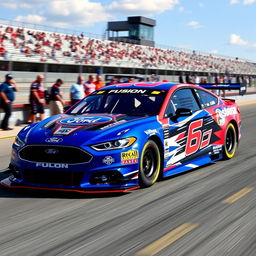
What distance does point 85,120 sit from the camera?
646 cm

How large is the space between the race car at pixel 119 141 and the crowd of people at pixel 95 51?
10.3 metres

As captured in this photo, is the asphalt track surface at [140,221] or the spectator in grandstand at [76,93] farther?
the spectator in grandstand at [76,93]

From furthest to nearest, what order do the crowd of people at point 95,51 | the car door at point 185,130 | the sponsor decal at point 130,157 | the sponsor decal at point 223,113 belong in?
the crowd of people at point 95,51, the sponsor decal at point 223,113, the car door at point 185,130, the sponsor decal at point 130,157

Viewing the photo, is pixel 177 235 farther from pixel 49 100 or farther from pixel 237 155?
pixel 49 100

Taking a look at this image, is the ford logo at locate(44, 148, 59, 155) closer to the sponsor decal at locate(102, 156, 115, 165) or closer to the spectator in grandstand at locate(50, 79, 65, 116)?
the sponsor decal at locate(102, 156, 115, 165)

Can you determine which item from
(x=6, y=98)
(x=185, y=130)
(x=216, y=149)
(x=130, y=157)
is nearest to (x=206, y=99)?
(x=216, y=149)

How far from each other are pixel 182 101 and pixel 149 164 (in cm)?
161

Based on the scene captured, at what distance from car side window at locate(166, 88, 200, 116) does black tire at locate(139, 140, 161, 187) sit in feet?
2.67

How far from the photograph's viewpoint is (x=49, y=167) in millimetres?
5754

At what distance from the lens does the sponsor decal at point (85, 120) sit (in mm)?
6320

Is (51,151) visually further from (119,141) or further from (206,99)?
(206,99)

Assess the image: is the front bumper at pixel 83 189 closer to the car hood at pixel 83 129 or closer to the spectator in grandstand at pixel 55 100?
the car hood at pixel 83 129

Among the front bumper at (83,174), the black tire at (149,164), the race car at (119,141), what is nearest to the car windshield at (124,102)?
the race car at (119,141)

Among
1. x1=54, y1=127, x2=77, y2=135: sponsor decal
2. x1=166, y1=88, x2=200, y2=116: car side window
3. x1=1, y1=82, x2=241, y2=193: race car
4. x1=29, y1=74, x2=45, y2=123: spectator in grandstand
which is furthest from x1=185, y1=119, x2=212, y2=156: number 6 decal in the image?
x1=29, y1=74, x2=45, y2=123: spectator in grandstand
